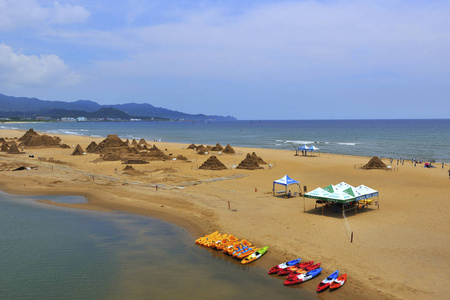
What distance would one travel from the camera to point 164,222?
20.8 m

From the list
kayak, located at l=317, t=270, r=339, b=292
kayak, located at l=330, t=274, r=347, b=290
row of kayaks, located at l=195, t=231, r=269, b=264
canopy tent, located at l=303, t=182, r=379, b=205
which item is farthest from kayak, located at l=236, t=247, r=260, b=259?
canopy tent, located at l=303, t=182, r=379, b=205

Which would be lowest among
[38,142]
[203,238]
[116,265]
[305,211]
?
[116,265]

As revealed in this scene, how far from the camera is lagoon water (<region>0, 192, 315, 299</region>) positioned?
42.0ft

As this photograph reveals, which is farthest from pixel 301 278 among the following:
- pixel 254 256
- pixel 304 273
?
pixel 254 256

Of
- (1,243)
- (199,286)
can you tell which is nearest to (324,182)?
(199,286)

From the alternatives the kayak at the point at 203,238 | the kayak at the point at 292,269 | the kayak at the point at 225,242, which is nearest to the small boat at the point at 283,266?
the kayak at the point at 292,269

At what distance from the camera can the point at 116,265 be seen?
15.0 m

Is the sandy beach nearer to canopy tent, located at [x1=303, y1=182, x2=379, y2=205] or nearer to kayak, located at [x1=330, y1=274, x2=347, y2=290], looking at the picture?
kayak, located at [x1=330, y1=274, x2=347, y2=290]

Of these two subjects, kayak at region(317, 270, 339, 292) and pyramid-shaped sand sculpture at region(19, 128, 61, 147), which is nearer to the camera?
kayak at region(317, 270, 339, 292)

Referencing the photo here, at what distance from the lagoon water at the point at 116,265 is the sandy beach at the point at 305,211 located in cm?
168

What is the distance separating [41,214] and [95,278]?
11.3m

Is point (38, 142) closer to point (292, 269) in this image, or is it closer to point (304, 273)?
point (292, 269)

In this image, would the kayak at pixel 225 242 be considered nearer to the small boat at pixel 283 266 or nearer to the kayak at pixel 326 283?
the small boat at pixel 283 266

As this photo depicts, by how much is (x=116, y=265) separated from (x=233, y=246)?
5.42 meters
